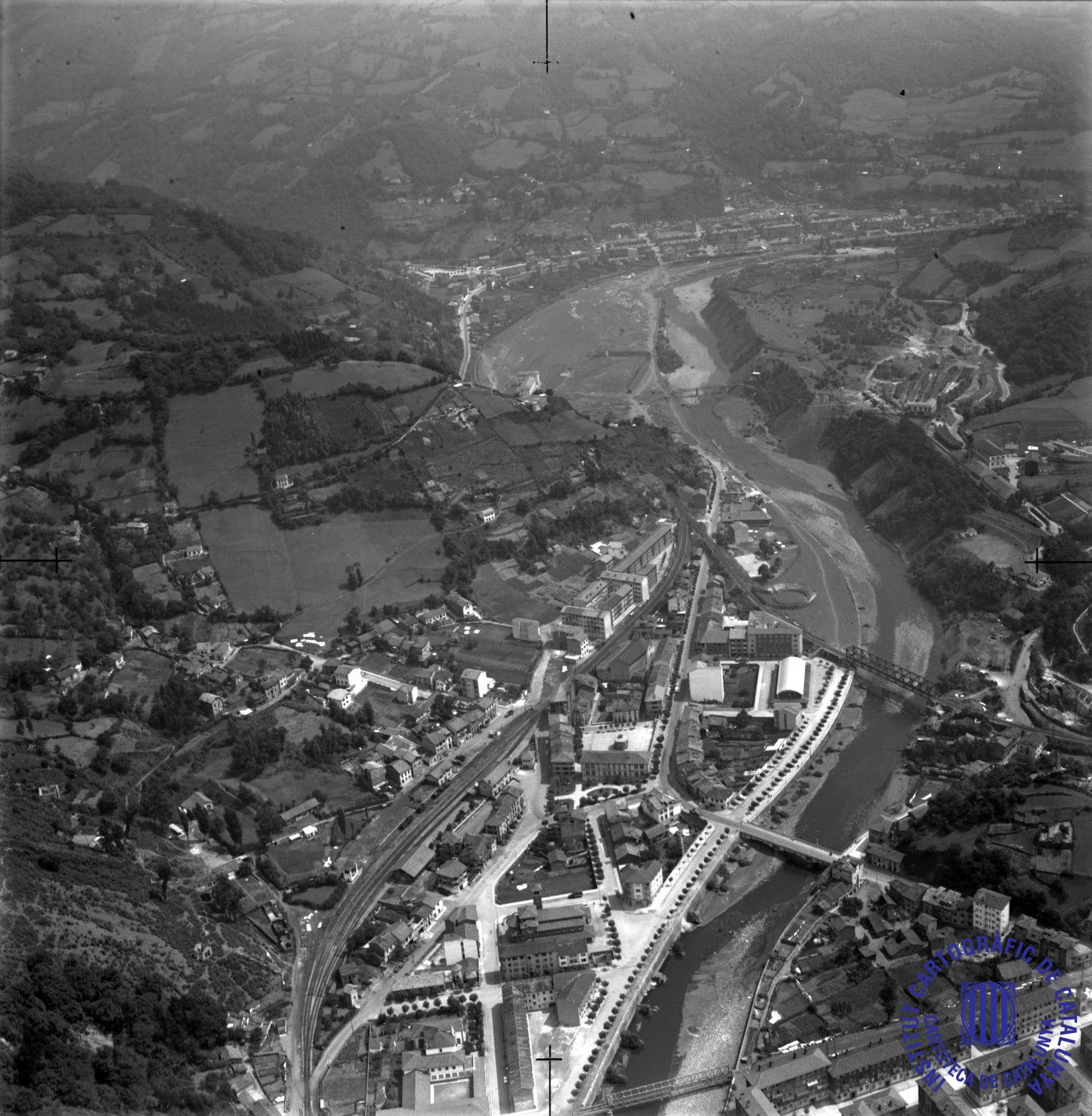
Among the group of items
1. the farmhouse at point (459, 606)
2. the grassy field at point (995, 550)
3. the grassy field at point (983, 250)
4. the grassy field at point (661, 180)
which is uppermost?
the grassy field at point (661, 180)

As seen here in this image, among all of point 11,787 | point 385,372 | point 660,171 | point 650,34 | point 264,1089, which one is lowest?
point 264,1089

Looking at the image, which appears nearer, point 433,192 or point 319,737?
point 319,737

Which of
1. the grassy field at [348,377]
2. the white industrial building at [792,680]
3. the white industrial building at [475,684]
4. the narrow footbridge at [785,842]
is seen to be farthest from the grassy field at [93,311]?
the narrow footbridge at [785,842]

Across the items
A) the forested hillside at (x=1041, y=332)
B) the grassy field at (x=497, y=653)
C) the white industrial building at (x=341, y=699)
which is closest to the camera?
the white industrial building at (x=341, y=699)

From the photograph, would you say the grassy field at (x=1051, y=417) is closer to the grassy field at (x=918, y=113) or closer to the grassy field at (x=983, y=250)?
the grassy field at (x=983, y=250)

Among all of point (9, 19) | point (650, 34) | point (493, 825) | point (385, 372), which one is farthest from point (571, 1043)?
point (650, 34)

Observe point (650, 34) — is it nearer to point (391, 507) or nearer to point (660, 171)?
point (660, 171)

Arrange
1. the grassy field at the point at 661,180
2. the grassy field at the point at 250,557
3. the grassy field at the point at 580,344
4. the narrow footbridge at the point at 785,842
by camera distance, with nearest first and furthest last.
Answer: the narrow footbridge at the point at 785,842 → the grassy field at the point at 250,557 → the grassy field at the point at 580,344 → the grassy field at the point at 661,180
